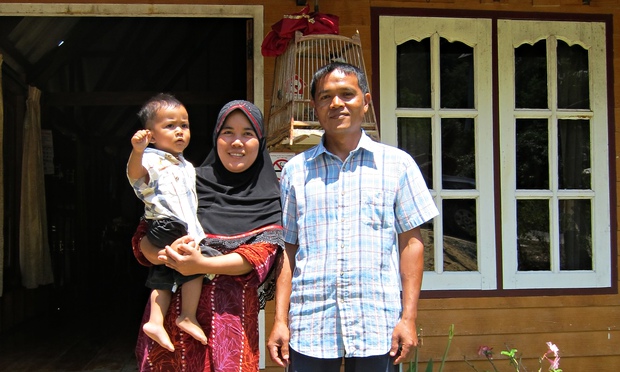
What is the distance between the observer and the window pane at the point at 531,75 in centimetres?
381

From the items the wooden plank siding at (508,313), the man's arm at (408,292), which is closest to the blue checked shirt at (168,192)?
the man's arm at (408,292)

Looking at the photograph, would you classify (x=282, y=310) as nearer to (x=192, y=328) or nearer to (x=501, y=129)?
(x=192, y=328)

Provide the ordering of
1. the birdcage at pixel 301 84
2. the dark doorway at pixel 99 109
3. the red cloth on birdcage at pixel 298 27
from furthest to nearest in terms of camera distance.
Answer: the dark doorway at pixel 99 109 → the red cloth on birdcage at pixel 298 27 → the birdcage at pixel 301 84

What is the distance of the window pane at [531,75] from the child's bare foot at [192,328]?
2.61 m

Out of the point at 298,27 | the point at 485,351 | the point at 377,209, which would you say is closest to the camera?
the point at 377,209

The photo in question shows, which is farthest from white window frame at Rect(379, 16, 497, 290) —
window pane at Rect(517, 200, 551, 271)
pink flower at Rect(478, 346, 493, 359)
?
pink flower at Rect(478, 346, 493, 359)

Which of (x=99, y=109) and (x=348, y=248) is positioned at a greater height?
(x=99, y=109)

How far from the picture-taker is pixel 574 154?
383 cm

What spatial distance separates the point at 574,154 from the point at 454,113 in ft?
2.57

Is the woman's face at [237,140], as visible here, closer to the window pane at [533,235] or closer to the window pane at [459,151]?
the window pane at [459,151]

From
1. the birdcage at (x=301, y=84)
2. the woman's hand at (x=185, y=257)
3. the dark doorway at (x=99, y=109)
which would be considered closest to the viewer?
the woman's hand at (x=185, y=257)

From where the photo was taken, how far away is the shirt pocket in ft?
6.36

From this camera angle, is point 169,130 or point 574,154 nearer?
point 169,130

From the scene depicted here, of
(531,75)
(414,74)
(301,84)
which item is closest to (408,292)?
(301,84)
